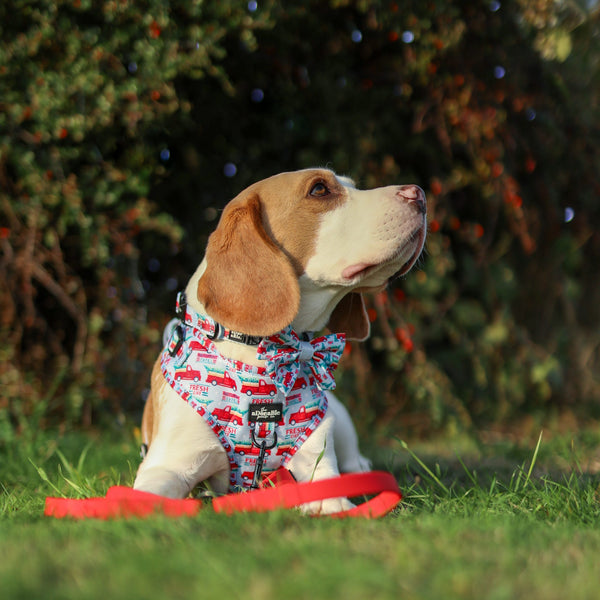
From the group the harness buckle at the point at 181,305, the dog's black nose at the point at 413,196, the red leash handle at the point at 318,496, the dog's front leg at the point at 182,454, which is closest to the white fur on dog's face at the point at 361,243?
the dog's black nose at the point at 413,196

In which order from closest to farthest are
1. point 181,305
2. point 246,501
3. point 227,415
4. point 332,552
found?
point 332,552
point 246,501
point 227,415
point 181,305

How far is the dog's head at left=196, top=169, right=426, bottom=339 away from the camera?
2.27 m

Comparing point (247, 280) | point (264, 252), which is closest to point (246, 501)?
point (247, 280)

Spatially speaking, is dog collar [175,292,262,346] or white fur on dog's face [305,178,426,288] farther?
white fur on dog's face [305,178,426,288]

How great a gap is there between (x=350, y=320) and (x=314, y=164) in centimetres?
225

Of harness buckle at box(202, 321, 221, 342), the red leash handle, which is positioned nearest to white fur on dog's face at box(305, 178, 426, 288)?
harness buckle at box(202, 321, 221, 342)

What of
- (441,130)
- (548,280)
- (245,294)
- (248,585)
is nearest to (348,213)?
(245,294)

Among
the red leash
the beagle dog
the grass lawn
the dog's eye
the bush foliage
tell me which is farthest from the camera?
the bush foliage

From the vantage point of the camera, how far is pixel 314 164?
4.79m

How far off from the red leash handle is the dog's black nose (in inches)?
38.3

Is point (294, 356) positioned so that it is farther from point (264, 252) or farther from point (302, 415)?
point (264, 252)

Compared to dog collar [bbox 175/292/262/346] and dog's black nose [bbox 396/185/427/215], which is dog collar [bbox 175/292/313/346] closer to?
dog collar [bbox 175/292/262/346]

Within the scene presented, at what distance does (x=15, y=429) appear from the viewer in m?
4.03

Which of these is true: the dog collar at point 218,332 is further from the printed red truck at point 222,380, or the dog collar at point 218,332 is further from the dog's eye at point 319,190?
the dog's eye at point 319,190
